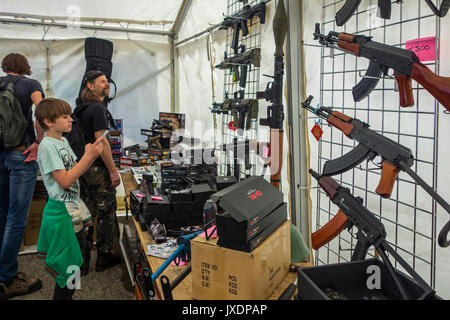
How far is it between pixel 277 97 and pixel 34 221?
244 cm

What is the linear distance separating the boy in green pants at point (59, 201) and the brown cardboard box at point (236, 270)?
32.0 inches

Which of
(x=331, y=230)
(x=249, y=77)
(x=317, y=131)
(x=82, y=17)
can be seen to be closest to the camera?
(x=331, y=230)

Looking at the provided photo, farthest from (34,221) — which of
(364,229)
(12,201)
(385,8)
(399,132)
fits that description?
(385,8)

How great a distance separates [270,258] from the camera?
1.02 m

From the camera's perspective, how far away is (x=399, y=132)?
124 centimetres

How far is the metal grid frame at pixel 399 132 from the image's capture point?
113 centimetres

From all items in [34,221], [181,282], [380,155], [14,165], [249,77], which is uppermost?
[249,77]

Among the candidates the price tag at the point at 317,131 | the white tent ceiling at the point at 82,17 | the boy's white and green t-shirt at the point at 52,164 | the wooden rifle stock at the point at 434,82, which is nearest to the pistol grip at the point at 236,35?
the price tag at the point at 317,131

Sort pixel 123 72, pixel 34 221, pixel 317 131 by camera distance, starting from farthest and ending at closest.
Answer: pixel 123 72 → pixel 34 221 → pixel 317 131

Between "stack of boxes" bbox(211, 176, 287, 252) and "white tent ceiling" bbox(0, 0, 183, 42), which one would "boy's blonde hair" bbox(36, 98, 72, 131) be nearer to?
"stack of boxes" bbox(211, 176, 287, 252)

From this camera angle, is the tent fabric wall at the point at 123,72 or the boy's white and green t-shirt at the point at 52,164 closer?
the boy's white and green t-shirt at the point at 52,164

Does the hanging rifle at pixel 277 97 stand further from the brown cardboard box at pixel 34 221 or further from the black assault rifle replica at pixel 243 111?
the brown cardboard box at pixel 34 221

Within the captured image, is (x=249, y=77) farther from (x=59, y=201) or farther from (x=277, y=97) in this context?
(x=59, y=201)

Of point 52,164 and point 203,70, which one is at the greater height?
point 203,70
